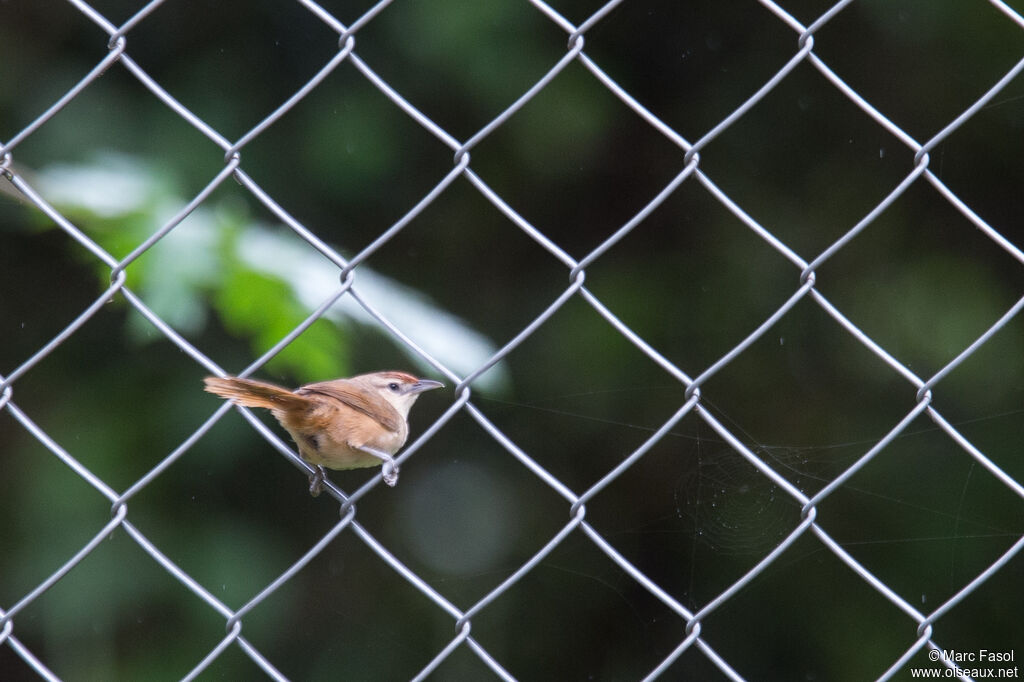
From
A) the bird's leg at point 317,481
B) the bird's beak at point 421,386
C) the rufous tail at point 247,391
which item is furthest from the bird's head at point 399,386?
the rufous tail at point 247,391

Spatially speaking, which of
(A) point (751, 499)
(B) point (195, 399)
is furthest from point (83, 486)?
(A) point (751, 499)

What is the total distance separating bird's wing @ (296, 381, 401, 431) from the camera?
2.51 m

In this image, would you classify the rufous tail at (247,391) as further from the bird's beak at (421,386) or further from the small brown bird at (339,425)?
the bird's beak at (421,386)

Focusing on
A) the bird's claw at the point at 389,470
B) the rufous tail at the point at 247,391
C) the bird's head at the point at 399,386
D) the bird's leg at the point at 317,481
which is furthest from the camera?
the bird's head at the point at 399,386

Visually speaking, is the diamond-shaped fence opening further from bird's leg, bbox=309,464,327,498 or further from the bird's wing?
bird's leg, bbox=309,464,327,498

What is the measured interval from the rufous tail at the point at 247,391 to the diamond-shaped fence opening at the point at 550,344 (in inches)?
47.9

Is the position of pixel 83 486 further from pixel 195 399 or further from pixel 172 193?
pixel 172 193

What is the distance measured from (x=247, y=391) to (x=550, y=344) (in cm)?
214

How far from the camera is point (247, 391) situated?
6.31 feet

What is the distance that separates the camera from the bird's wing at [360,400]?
98.9 inches

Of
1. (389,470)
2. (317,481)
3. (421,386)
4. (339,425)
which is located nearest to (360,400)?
(339,425)

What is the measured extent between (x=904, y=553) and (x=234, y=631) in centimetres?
265

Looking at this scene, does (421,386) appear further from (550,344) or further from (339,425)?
(550,344)

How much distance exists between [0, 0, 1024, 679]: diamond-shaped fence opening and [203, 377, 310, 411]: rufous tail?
3.99 ft
